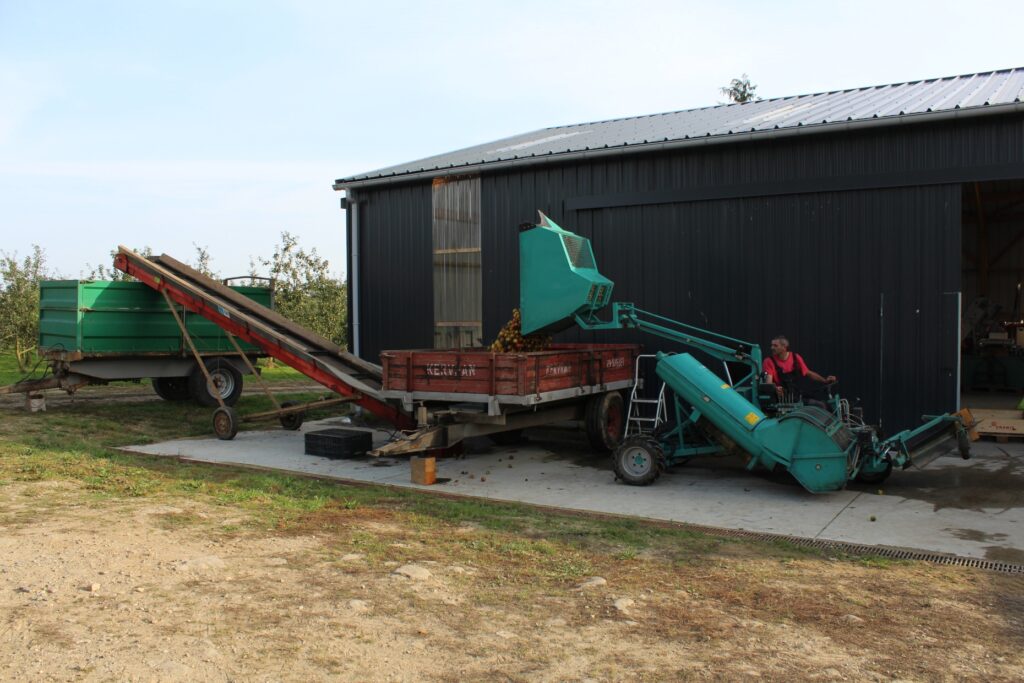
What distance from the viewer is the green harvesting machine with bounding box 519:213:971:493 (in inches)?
312

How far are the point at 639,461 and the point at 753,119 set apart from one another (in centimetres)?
619

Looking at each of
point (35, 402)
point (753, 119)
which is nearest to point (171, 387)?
point (35, 402)

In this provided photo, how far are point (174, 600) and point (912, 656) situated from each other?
4.12 m

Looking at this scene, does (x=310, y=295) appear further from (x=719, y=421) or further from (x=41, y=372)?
(x=719, y=421)

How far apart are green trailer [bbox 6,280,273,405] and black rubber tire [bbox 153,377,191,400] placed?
47cm

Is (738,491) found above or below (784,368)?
below

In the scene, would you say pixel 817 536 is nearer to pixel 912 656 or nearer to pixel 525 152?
pixel 912 656

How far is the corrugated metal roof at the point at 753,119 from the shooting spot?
1042 centimetres

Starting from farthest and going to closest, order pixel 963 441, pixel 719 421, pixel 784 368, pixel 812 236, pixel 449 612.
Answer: pixel 812 236, pixel 784 368, pixel 719 421, pixel 963 441, pixel 449 612

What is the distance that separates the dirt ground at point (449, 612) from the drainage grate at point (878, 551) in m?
0.27

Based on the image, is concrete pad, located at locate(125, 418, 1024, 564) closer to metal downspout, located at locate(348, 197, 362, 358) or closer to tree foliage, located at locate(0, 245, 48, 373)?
metal downspout, located at locate(348, 197, 362, 358)

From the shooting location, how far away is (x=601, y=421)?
10664 mm

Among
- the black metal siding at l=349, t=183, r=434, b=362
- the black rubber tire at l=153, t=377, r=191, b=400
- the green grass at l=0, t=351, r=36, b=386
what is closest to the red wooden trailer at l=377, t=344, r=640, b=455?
the black metal siding at l=349, t=183, r=434, b=362

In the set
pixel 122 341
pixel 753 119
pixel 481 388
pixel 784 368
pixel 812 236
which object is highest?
pixel 753 119
